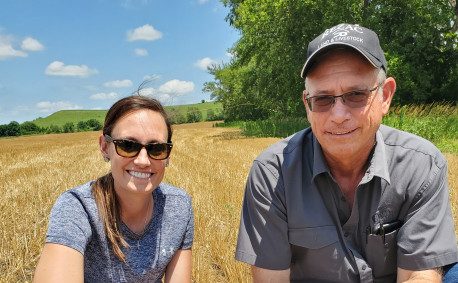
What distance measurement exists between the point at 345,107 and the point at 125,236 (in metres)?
1.38

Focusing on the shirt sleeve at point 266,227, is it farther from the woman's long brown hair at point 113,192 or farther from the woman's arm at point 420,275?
the woman's long brown hair at point 113,192

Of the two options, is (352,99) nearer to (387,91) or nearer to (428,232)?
(387,91)

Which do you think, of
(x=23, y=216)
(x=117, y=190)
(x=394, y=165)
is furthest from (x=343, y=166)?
(x=23, y=216)

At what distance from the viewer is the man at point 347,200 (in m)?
1.95

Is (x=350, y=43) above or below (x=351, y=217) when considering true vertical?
above

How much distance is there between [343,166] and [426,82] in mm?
23325

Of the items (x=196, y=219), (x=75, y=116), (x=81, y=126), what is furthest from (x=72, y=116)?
(x=196, y=219)

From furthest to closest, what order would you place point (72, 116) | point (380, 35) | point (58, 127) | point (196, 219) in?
point (72, 116) < point (58, 127) < point (380, 35) < point (196, 219)

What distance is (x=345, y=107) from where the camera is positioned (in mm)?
1958

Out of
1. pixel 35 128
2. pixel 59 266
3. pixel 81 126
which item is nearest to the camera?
pixel 59 266

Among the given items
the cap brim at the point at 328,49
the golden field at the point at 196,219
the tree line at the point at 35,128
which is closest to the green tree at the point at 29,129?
the tree line at the point at 35,128

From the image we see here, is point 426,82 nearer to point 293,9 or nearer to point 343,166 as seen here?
point 293,9

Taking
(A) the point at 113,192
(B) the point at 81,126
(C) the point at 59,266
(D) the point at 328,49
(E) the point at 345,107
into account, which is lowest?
(C) the point at 59,266

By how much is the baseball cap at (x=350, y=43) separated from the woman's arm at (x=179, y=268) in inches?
50.5
